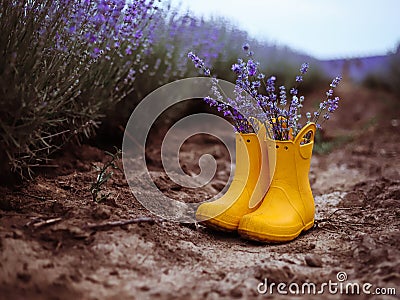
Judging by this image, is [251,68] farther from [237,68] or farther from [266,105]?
[266,105]

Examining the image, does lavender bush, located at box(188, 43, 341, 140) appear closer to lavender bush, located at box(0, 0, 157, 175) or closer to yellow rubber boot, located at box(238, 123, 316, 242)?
yellow rubber boot, located at box(238, 123, 316, 242)

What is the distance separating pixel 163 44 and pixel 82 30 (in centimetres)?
129

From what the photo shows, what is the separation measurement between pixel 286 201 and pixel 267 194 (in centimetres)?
9

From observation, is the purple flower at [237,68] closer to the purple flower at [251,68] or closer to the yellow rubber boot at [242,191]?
the purple flower at [251,68]

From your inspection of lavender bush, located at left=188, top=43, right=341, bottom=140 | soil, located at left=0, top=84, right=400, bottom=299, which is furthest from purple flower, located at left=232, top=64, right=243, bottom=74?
soil, located at left=0, top=84, right=400, bottom=299

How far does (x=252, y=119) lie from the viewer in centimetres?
192

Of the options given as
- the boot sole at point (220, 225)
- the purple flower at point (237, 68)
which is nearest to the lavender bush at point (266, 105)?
the purple flower at point (237, 68)

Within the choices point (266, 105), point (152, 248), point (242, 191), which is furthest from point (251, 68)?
point (152, 248)

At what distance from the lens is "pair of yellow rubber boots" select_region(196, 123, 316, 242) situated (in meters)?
1.76

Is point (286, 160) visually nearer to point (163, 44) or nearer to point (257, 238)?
point (257, 238)

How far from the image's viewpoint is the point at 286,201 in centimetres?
184

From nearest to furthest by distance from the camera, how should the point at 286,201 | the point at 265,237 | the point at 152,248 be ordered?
the point at 152,248 < the point at 265,237 < the point at 286,201

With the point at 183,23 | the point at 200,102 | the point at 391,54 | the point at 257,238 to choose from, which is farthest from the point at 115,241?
the point at 391,54

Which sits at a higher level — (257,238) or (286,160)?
(286,160)
